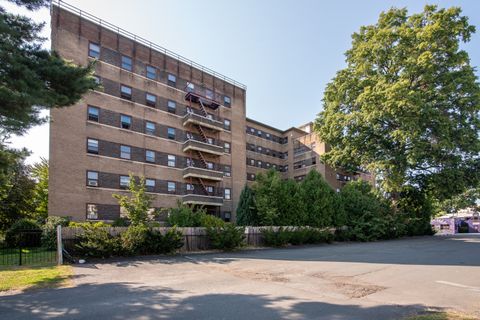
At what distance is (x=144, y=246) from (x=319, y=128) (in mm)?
26572

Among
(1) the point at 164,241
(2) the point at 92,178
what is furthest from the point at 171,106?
(1) the point at 164,241

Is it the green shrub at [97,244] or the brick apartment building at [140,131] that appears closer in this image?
the green shrub at [97,244]

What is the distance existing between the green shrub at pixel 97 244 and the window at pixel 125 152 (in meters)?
18.6

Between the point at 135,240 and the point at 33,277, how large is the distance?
5.94 m

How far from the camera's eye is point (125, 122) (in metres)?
35.5

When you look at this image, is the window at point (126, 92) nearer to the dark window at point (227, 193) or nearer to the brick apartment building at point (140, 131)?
the brick apartment building at point (140, 131)

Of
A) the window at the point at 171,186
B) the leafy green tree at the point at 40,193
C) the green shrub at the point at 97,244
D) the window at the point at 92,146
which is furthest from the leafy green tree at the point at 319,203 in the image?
the leafy green tree at the point at 40,193

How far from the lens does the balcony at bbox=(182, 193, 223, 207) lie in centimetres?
3791

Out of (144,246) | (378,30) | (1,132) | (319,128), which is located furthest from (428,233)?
(1,132)

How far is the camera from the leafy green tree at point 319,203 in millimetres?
28750

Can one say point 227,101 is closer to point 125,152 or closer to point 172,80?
point 172,80

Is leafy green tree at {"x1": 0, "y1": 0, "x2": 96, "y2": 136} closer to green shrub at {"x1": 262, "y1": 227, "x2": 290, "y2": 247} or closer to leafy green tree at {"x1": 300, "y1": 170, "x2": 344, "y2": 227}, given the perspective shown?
green shrub at {"x1": 262, "y1": 227, "x2": 290, "y2": 247}

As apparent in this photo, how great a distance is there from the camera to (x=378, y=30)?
34.0 m

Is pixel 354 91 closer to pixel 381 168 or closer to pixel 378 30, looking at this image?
pixel 378 30
